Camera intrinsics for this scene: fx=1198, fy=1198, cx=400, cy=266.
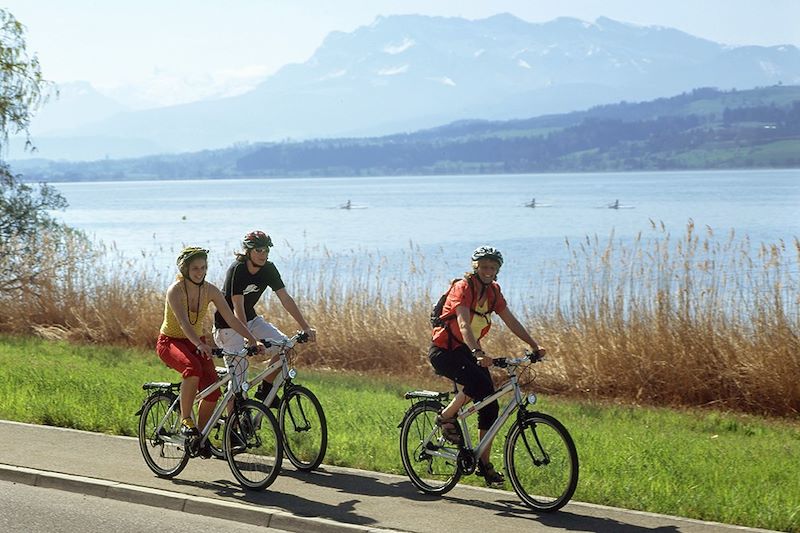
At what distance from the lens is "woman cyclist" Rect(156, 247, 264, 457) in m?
8.89

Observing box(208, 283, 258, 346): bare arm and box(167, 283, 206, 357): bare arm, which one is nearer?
box(167, 283, 206, 357): bare arm

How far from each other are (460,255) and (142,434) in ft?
152

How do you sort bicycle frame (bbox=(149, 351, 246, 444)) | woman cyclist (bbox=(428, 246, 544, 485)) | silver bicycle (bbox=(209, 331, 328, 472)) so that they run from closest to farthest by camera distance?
woman cyclist (bbox=(428, 246, 544, 485))
bicycle frame (bbox=(149, 351, 246, 444))
silver bicycle (bbox=(209, 331, 328, 472))

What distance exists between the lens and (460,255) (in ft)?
182

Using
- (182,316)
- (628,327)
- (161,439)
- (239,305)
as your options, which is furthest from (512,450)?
(628,327)

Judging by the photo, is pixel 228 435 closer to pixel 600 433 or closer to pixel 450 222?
pixel 600 433

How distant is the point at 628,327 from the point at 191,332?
938 centimetres

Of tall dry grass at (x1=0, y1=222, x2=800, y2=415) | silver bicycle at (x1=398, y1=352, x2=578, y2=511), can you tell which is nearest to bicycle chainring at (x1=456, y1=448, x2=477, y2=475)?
silver bicycle at (x1=398, y1=352, x2=578, y2=511)

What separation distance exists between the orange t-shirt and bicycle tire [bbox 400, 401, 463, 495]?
520mm

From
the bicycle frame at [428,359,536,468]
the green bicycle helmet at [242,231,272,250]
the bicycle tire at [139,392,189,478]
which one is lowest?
the bicycle tire at [139,392,189,478]

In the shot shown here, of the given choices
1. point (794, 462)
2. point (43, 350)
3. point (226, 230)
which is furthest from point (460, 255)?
point (794, 462)

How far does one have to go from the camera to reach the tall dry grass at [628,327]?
16016 millimetres

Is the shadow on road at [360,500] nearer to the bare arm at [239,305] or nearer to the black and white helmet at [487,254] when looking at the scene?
the bare arm at [239,305]

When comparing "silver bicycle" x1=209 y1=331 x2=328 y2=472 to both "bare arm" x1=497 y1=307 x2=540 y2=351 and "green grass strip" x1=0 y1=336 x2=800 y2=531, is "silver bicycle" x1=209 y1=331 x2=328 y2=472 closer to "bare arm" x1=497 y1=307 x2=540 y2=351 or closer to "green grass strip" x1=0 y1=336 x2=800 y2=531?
"green grass strip" x1=0 y1=336 x2=800 y2=531
